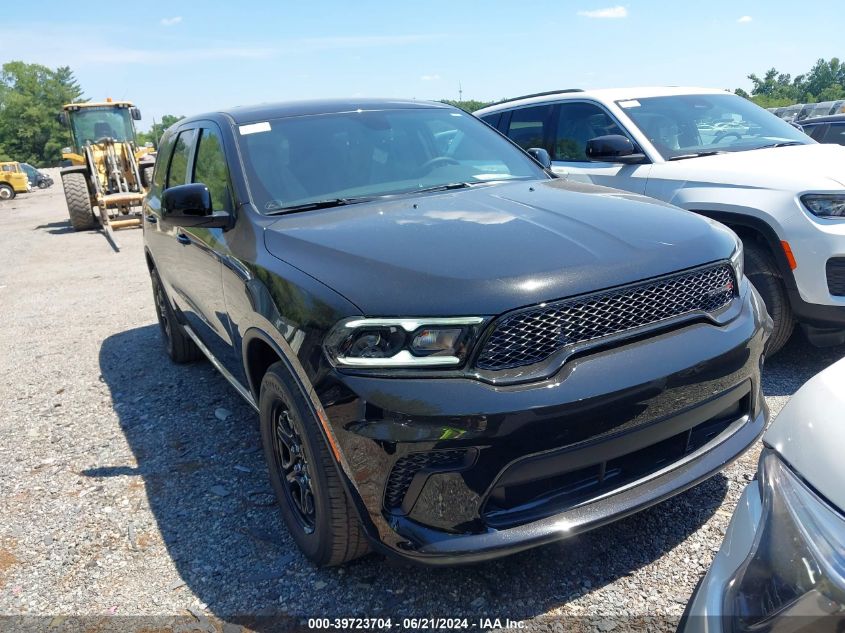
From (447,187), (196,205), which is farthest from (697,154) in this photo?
(196,205)

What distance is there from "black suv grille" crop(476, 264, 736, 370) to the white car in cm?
80

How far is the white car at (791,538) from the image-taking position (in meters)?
1.11

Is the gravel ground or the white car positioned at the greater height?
the white car

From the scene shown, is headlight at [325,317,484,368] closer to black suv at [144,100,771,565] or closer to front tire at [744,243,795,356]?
black suv at [144,100,771,565]

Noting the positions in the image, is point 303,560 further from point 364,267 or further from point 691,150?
point 691,150

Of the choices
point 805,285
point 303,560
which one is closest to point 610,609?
point 303,560

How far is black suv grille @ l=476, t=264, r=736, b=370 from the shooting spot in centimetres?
209

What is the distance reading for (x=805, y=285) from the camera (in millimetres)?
3934

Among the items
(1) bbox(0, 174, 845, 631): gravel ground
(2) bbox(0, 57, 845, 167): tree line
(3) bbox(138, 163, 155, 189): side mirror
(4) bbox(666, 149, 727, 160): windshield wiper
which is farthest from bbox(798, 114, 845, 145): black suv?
(2) bbox(0, 57, 845, 167): tree line

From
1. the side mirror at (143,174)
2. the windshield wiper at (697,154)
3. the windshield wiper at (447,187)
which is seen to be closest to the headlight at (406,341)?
the windshield wiper at (447,187)

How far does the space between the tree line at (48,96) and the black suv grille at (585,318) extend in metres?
71.4

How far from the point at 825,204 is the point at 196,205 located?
11.3 feet

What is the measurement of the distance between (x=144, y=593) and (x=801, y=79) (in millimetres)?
113347

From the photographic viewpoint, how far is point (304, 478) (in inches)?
105
